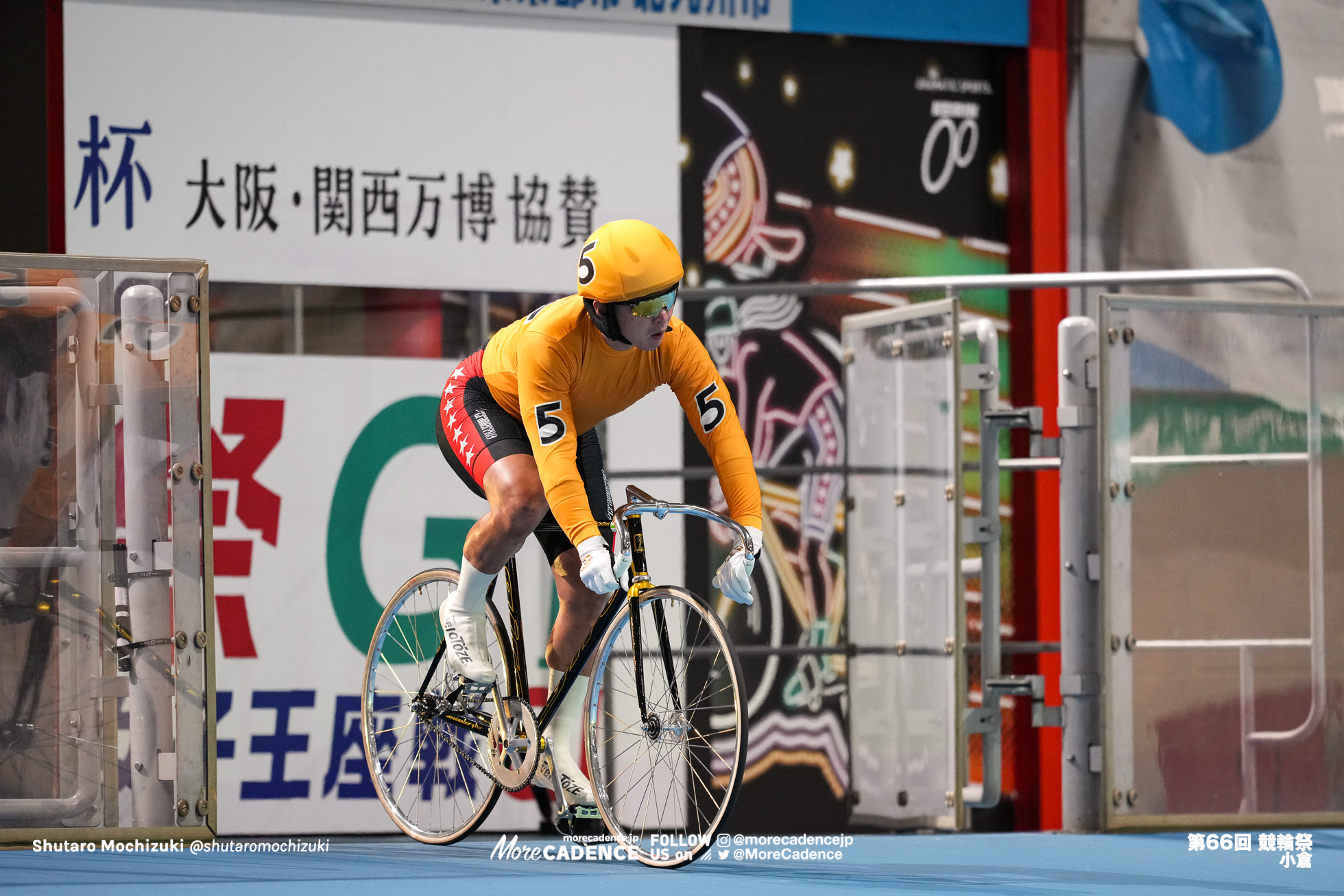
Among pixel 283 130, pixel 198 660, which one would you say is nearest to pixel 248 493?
pixel 283 130

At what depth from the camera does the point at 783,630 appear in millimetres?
8445

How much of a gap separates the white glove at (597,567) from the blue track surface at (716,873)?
2.51 feet

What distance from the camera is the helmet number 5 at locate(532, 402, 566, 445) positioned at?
15.3ft

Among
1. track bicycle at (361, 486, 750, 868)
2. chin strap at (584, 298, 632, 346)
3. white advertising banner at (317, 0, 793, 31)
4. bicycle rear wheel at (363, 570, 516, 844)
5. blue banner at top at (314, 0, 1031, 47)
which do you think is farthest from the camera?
blue banner at top at (314, 0, 1031, 47)

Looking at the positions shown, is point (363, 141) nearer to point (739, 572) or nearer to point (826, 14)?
point (826, 14)

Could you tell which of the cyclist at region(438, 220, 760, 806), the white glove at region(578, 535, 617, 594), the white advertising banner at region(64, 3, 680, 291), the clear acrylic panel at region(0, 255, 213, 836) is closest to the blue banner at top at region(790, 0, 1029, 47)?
the white advertising banner at region(64, 3, 680, 291)

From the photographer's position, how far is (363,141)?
808 centimetres

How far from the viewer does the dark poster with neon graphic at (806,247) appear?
841cm

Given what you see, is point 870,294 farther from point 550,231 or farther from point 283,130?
point 283,130

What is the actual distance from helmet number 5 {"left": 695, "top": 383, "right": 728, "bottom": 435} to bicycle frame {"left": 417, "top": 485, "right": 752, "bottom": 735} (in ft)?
0.83

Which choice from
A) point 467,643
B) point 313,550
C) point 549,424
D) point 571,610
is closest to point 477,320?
point 313,550

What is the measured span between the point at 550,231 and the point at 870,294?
164cm

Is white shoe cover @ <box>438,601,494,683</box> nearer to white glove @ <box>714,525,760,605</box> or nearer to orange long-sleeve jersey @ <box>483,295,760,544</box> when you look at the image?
orange long-sleeve jersey @ <box>483,295,760,544</box>

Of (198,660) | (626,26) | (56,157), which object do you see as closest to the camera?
(198,660)
